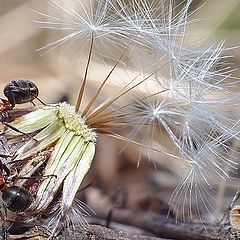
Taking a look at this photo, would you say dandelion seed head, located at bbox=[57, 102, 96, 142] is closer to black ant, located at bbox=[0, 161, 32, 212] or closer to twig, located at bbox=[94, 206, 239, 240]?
black ant, located at bbox=[0, 161, 32, 212]

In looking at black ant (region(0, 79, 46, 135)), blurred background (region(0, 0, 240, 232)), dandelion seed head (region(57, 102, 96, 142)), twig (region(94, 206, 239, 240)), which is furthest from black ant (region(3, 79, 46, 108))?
blurred background (region(0, 0, 240, 232))

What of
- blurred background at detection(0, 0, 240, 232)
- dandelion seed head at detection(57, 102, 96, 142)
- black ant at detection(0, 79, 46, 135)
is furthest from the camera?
blurred background at detection(0, 0, 240, 232)

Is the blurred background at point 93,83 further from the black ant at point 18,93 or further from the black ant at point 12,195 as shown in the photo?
the black ant at point 12,195

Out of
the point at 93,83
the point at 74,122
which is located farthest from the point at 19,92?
the point at 93,83

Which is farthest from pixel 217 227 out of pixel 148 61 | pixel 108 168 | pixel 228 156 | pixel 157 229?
pixel 108 168

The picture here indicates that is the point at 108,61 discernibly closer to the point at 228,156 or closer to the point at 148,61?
the point at 148,61

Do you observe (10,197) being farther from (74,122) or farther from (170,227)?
(170,227)

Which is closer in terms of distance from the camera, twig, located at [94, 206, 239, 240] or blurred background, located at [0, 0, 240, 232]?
twig, located at [94, 206, 239, 240]

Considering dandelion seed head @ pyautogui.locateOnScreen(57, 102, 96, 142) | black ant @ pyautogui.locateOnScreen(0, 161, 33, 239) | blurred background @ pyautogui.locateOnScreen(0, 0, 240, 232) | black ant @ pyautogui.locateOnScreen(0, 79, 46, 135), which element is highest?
blurred background @ pyautogui.locateOnScreen(0, 0, 240, 232)
